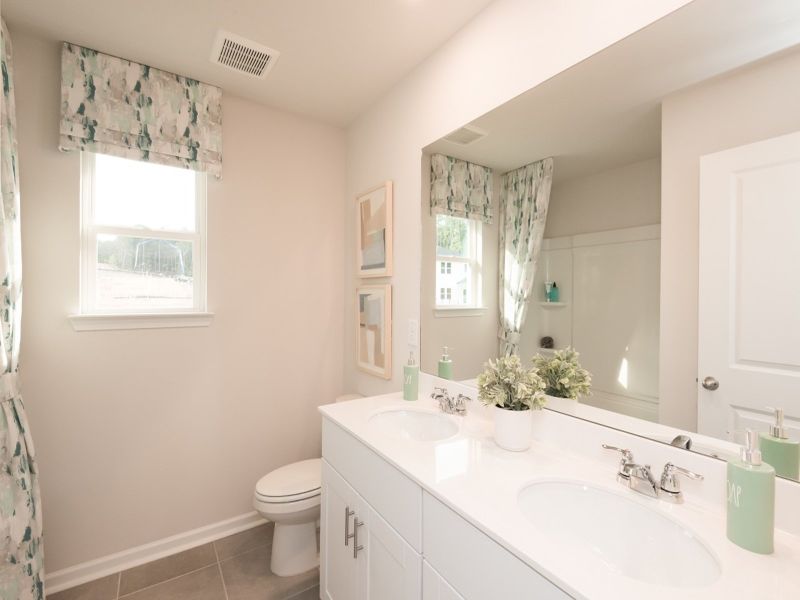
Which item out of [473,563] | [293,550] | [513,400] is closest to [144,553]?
[293,550]

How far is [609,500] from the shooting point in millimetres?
911

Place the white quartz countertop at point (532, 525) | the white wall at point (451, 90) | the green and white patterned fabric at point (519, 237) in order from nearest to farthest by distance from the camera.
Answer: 1. the white quartz countertop at point (532, 525)
2. the white wall at point (451, 90)
3. the green and white patterned fabric at point (519, 237)

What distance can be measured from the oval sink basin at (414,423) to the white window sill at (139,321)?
1210 mm

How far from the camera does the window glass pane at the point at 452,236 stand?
1595 mm

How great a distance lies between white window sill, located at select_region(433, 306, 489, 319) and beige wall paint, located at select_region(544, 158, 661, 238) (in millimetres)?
432

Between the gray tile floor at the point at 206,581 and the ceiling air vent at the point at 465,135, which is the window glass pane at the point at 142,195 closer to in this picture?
the ceiling air vent at the point at 465,135

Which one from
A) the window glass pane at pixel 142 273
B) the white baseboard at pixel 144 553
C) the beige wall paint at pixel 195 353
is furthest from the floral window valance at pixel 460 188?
the white baseboard at pixel 144 553

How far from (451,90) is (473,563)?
1765 millimetres

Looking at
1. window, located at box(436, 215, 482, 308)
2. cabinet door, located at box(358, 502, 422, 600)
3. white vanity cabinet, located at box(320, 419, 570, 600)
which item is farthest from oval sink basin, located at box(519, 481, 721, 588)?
window, located at box(436, 215, 482, 308)

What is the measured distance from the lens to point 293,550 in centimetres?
180

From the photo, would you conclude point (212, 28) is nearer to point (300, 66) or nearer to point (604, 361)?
point (300, 66)

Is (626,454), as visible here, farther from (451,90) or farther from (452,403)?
(451,90)

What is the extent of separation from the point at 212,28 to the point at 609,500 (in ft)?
7.57

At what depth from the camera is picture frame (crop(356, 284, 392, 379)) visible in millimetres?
2016
